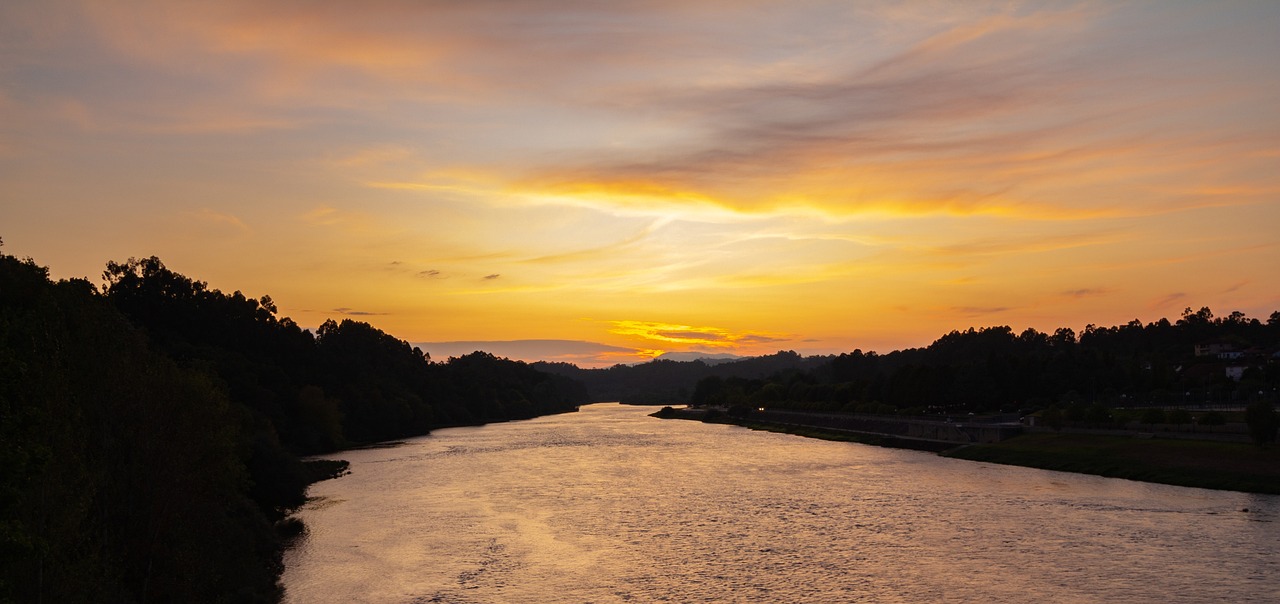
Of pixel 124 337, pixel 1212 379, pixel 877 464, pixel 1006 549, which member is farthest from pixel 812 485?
pixel 1212 379

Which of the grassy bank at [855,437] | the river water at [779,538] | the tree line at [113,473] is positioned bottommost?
the river water at [779,538]

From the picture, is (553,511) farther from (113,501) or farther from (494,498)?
(113,501)

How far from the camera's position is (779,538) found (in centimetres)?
5531

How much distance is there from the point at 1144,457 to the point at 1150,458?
0.88m

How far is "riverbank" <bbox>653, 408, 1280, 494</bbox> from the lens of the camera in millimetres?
68750

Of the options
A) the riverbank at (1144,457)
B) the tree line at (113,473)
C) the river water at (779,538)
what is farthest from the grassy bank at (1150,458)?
the tree line at (113,473)

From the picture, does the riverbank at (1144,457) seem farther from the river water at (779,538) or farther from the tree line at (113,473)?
the tree line at (113,473)

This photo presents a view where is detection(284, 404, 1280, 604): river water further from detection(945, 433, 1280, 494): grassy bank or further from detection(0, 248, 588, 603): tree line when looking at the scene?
detection(0, 248, 588, 603): tree line

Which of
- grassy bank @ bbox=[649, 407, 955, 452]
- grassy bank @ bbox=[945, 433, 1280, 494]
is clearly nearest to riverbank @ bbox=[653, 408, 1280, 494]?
grassy bank @ bbox=[945, 433, 1280, 494]

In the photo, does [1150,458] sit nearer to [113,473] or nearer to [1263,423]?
[1263,423]

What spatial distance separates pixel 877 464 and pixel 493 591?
67.8 m

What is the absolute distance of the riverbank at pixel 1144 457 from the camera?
6875 centimetres

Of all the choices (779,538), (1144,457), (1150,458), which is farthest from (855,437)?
(779,538)

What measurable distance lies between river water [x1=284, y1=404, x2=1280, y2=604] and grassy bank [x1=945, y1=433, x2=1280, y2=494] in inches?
103
